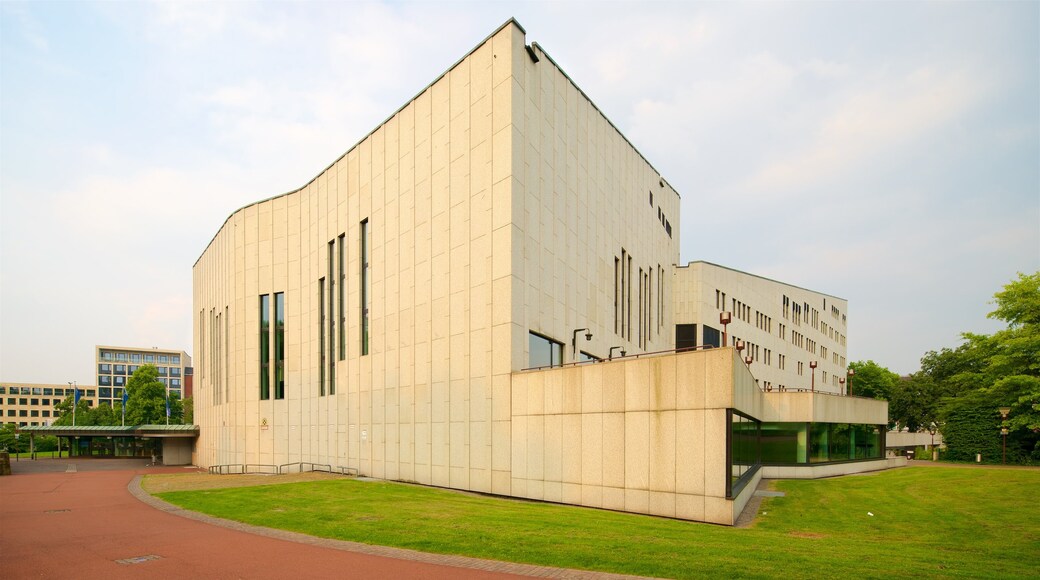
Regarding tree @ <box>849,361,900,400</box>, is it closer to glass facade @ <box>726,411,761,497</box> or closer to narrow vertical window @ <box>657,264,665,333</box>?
narrow vertical window @ <box>657,264,665,333</box>

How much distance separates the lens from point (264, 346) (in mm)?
50438

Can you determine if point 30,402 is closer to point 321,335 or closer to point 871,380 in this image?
point 321,335

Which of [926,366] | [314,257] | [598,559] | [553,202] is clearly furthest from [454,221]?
[926,366]

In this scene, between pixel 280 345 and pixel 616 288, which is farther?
pixel 280 345

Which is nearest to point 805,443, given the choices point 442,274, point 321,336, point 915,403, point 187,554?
point 442,274

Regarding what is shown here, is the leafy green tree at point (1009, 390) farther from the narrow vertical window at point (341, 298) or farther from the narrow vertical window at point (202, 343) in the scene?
the narrow vertical window at point (202, 343)

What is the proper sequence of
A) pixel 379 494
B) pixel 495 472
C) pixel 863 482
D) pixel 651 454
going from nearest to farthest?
pixel 651 454
pixel 379 494
pixel 495 472
pixel 863 482

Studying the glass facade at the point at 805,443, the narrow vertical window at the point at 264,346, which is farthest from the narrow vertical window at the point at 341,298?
the glass facade at the point at 805,443

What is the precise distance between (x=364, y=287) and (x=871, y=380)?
3946 inches

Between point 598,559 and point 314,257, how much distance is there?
124 feet

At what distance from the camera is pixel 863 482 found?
37.8 meters

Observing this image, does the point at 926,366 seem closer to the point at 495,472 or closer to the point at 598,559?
the point at 495,472

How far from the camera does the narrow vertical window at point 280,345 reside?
4838cm

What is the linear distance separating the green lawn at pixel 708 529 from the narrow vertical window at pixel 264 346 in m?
21.0
